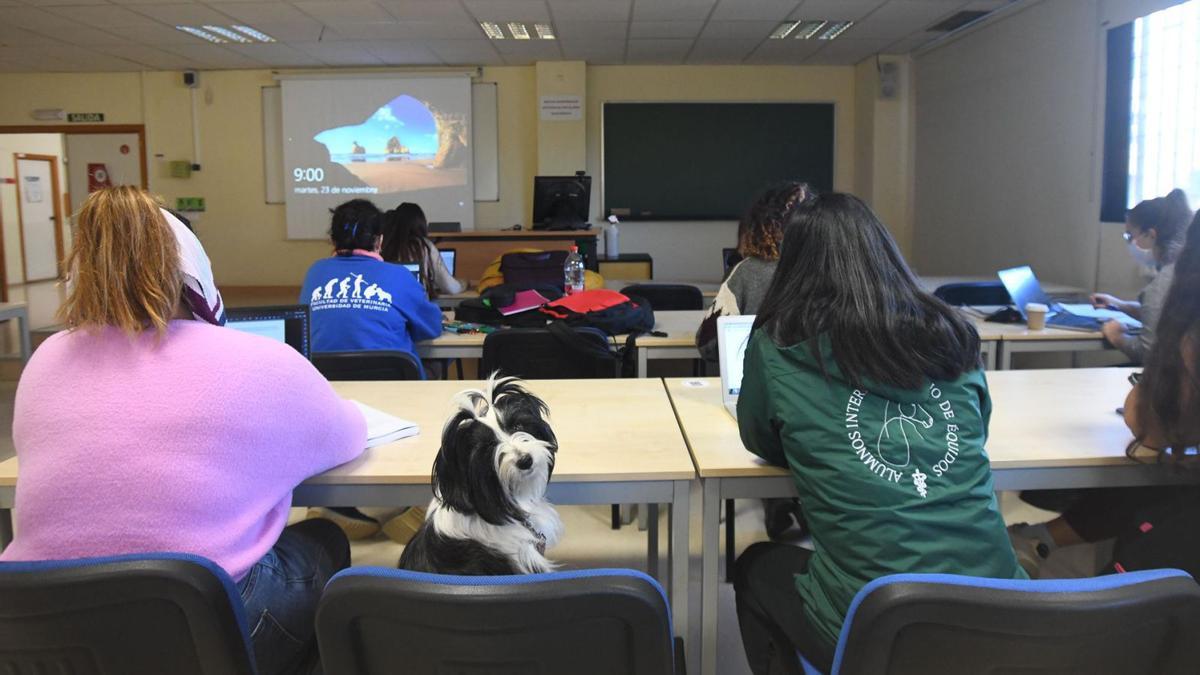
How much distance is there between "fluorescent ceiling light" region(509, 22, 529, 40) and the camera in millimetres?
6688

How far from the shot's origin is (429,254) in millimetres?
3996

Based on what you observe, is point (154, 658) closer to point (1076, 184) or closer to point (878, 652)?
point (878, 652)

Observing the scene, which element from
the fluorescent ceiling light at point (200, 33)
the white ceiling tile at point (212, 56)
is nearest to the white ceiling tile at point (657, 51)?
the fluorescent ceiling light at point (200, 33)

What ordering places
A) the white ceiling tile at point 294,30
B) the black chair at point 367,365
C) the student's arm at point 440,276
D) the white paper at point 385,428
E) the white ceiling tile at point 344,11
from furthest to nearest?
the white ceiling tile at point 294,30 → the white ceiling tile at point 344,11 → the student's arm at point 440,276 → the black chair at point 367,365 → the white paper at point 385,428

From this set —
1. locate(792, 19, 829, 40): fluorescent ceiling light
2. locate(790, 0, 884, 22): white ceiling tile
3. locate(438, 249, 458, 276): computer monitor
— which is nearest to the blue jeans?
locate(438, 249, 458, 276): computer monitor

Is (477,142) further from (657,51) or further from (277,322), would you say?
(277,322)

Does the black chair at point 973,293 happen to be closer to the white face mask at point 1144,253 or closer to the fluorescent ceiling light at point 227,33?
the white face mask at point 1144,253

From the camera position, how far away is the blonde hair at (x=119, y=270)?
1.25 meters

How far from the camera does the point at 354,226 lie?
113 inches

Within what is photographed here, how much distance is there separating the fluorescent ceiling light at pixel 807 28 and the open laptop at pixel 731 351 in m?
5.36

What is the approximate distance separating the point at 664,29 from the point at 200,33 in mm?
3793

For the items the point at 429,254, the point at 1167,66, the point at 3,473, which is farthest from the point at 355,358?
the point at 1167,66

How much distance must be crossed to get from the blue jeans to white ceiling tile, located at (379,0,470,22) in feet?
16.8

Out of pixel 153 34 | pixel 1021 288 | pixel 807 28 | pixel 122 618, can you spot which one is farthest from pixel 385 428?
pixel 153 34
